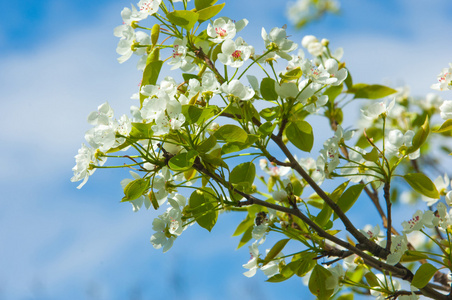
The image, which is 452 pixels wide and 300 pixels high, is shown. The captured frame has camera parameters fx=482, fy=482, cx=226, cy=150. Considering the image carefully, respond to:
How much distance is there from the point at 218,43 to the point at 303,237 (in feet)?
1.88

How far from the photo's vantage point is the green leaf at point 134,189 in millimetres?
1124

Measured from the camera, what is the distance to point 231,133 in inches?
44.3

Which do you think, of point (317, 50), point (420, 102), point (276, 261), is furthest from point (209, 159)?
point (420, 102)

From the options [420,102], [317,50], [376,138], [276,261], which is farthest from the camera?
[420,102]

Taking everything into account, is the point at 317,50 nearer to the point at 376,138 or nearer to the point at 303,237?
the point at 376,138

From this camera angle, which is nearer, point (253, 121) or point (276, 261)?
point (253, 121)

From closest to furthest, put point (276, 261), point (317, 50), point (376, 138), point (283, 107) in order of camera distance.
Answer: point (283, 107)
point (276, 261)
point (376, 138)
point (317, 50)

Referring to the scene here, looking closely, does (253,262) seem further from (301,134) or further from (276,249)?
(301,134)

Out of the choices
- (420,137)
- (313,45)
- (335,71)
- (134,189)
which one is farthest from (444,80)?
(134,189)

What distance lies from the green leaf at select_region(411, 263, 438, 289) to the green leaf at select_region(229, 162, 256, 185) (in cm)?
49

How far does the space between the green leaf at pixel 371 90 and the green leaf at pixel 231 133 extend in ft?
2.68

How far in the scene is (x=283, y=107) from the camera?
4.01 feet

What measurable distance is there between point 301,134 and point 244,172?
18cm

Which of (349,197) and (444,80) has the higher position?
(444,80)
